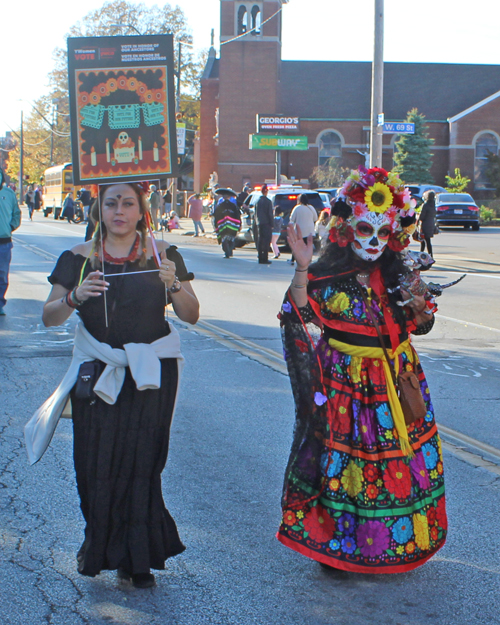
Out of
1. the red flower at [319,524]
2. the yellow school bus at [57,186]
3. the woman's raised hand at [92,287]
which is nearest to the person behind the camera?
the woman's raised hand at [92,287]

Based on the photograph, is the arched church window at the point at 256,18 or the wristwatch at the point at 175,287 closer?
the wristwatch at the point at 175,287

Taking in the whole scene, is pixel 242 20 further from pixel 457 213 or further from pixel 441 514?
pixel 441 514

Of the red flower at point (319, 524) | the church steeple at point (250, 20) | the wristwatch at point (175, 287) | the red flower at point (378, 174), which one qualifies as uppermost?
the church steeple at point (250, 20)

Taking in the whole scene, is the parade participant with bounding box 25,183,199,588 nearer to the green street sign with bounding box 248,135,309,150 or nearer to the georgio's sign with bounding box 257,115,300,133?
the green street sign with bounding box 248,135,309,150

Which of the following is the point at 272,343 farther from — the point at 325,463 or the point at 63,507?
the point at 325,463

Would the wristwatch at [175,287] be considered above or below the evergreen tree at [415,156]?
below

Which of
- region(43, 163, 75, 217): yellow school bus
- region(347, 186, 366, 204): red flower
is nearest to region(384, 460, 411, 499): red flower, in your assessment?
region(347, 186, 366, 204): red flower

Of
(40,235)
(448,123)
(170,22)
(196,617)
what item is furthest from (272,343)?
(170,22)

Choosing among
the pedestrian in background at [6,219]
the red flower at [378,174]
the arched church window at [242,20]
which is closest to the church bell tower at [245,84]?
the arched church window at [242,20]

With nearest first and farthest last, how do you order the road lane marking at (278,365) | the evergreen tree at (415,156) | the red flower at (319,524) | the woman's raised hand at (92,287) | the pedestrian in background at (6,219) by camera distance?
the woman's raised hand at (92,287), the red flower at (319,524), the road lane marking at (278,365), the pedestrian in background at (6,219), the evergreen tree at (415,156)

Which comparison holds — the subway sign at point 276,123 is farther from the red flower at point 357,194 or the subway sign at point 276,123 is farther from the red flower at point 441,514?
the red flower at point 441,514

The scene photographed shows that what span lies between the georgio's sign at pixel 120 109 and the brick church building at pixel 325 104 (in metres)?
56.0

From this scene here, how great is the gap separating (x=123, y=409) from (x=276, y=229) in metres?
18.8

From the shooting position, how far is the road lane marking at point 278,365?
17.1 ft
